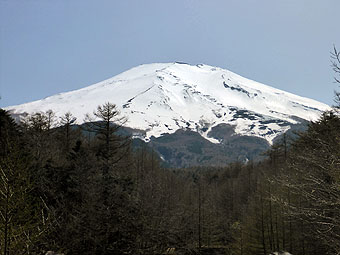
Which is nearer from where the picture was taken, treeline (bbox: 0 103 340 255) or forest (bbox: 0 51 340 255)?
forest (bbox: 0 51 340 255)

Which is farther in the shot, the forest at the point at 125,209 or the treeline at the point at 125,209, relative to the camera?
the treeline at the point at 125,209

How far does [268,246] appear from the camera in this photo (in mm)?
21844

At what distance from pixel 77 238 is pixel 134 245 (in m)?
2.23

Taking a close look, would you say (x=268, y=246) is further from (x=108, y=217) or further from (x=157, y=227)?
(x=108, y=217)

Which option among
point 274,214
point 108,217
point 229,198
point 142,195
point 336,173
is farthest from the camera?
point 229,198

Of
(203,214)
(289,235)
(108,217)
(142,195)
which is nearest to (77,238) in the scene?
(108,217)

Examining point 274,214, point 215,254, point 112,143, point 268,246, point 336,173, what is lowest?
point 215,254

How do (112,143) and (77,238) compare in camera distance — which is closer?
(77,238)

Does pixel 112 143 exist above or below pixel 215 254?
above

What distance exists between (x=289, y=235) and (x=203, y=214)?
9227 millimetres

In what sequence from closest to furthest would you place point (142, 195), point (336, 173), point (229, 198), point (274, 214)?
point (336, 173) → point (142, 195) → point (274, 214) → point (229, 198)

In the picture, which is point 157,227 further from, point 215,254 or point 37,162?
point 215,254

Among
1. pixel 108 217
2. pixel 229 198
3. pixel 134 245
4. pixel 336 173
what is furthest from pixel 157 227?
pixel 229 198

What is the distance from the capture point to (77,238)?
13.8 meters
